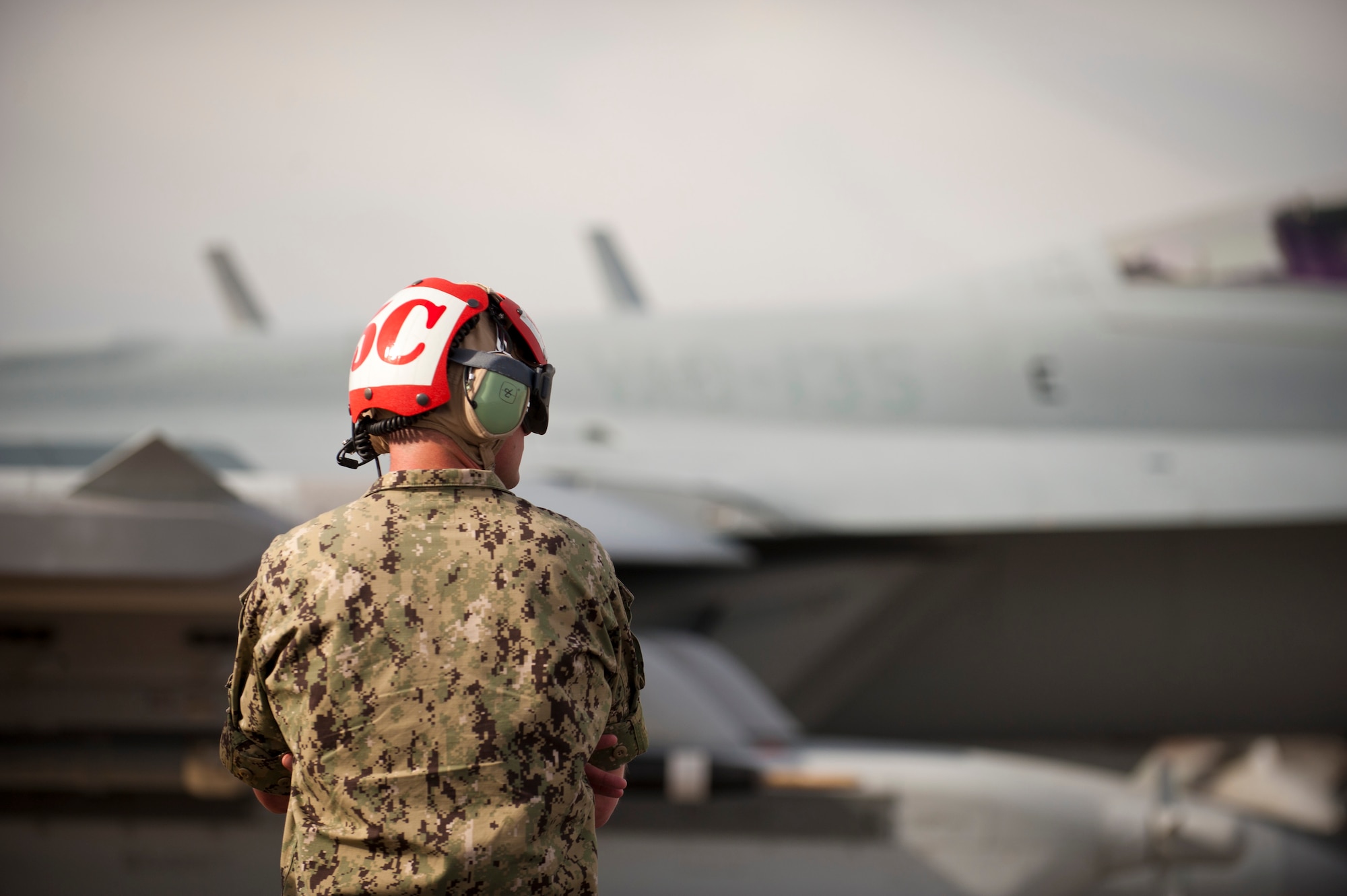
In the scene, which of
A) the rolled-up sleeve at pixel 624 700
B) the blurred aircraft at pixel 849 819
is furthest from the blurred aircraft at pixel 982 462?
the rolled-up sleeve at pixel 624 700

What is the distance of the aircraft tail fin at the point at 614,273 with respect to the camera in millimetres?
6203

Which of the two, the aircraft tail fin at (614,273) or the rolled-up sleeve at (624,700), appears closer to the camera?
the rolled-up sleeve at (624,700)

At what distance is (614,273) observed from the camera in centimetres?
622

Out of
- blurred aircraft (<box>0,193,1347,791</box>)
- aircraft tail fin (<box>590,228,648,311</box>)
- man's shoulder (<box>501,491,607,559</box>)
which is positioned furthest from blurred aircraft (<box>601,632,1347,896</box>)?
man's shoulder (<box>501,491,607,559</box>)

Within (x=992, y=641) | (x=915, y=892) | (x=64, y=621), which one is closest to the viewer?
(x=64, y=621)

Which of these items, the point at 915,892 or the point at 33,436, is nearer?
the point at 915,892

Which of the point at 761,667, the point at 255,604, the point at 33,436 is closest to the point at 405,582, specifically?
the point at 255,604

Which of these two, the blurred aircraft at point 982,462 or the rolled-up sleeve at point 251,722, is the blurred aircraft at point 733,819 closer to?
the blurred aircraft at point 982,462

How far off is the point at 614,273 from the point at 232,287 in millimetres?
2479

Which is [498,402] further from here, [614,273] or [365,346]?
[614,273]

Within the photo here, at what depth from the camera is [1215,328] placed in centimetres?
548

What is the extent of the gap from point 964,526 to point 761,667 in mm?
1264

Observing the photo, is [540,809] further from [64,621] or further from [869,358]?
[869,358]

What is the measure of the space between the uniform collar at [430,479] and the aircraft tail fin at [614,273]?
523cm
